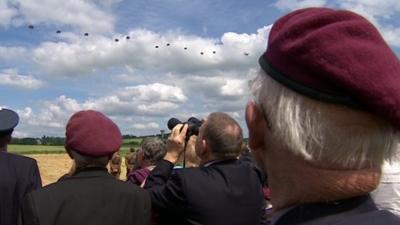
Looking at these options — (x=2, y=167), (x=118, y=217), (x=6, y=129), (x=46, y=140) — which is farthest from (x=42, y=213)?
(x=46, y=140)

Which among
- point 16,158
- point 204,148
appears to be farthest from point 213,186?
point 16,158

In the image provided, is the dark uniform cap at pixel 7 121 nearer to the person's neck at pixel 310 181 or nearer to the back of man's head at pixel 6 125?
the back of man's head at pixel 6 125

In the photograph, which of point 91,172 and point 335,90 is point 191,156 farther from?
point 335,90

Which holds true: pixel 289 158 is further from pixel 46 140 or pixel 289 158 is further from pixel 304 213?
pixel 46 140

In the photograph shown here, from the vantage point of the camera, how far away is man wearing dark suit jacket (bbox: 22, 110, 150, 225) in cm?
320

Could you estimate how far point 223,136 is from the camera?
3891 millimetres

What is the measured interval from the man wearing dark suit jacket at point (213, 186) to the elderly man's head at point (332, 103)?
2.28m

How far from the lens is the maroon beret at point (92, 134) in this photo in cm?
344

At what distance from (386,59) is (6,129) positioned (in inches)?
175

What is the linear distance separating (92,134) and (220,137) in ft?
3.10

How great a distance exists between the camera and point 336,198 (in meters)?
1.26

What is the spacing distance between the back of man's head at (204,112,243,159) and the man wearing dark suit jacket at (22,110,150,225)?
2.10 feet

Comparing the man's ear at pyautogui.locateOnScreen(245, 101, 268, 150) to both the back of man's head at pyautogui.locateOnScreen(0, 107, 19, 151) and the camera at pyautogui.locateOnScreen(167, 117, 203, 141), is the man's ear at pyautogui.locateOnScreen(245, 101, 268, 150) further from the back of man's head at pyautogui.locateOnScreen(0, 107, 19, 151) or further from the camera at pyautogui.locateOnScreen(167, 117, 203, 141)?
the back of man's head at pyautogui.locateOnScreen(0, 107, 19, 151)

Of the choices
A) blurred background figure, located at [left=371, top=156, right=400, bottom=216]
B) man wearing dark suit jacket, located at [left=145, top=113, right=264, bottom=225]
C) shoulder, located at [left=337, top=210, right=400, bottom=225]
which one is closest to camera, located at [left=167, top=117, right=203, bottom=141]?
man wearing dark suit jacket, located at [left=145, top=113, right=264, bottom=225]
